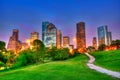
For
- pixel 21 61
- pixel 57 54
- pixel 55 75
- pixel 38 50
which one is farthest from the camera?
pixel 57 54

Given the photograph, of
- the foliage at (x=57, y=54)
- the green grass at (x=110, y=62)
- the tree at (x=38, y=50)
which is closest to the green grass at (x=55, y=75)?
the green grass at (x=110, y=62)

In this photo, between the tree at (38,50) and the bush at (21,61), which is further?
the tree at (38,50)

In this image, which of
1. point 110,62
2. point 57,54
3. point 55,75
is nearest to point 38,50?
point 57,54

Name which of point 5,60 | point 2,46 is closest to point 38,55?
point 5,60

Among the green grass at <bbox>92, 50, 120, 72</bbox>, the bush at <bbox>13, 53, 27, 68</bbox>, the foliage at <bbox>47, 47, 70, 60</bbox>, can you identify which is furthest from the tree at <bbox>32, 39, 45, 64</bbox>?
the green grass at <bbox>92, 50, 120, 72</bbox>

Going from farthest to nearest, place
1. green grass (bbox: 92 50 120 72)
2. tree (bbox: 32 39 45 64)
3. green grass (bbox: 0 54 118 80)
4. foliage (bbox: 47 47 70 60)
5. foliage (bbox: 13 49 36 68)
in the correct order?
foliage (bbox: 47 47 70 60), tree (bbox: 32 39 45 64), foliage (bbox: 13 49 36 68), green grass (bbox: 92 50 120 72), green grass (bbox: 0 54 118 80)

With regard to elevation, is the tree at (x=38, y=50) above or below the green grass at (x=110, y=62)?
above

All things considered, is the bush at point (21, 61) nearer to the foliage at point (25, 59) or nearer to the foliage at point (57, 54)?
the foliage at point (25, 59)

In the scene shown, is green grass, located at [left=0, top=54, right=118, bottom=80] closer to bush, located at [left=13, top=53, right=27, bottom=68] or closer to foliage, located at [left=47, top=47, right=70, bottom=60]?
bush, located at [left=13, top=53, right=27, bottom=68]

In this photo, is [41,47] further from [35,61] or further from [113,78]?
[113,78]

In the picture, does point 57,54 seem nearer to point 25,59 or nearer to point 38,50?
point 38,50

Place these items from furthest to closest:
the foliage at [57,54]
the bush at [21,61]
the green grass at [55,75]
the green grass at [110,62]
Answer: the foliage at [57,54] → the bush at [21,61] → the green grass at [110,62] → the green grass at [55,75]

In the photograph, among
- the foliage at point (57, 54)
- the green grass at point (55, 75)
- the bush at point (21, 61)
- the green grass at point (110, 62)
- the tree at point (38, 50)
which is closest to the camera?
the green grass at point (55, 75)

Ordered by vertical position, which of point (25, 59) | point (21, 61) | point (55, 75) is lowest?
point (21, 61)
